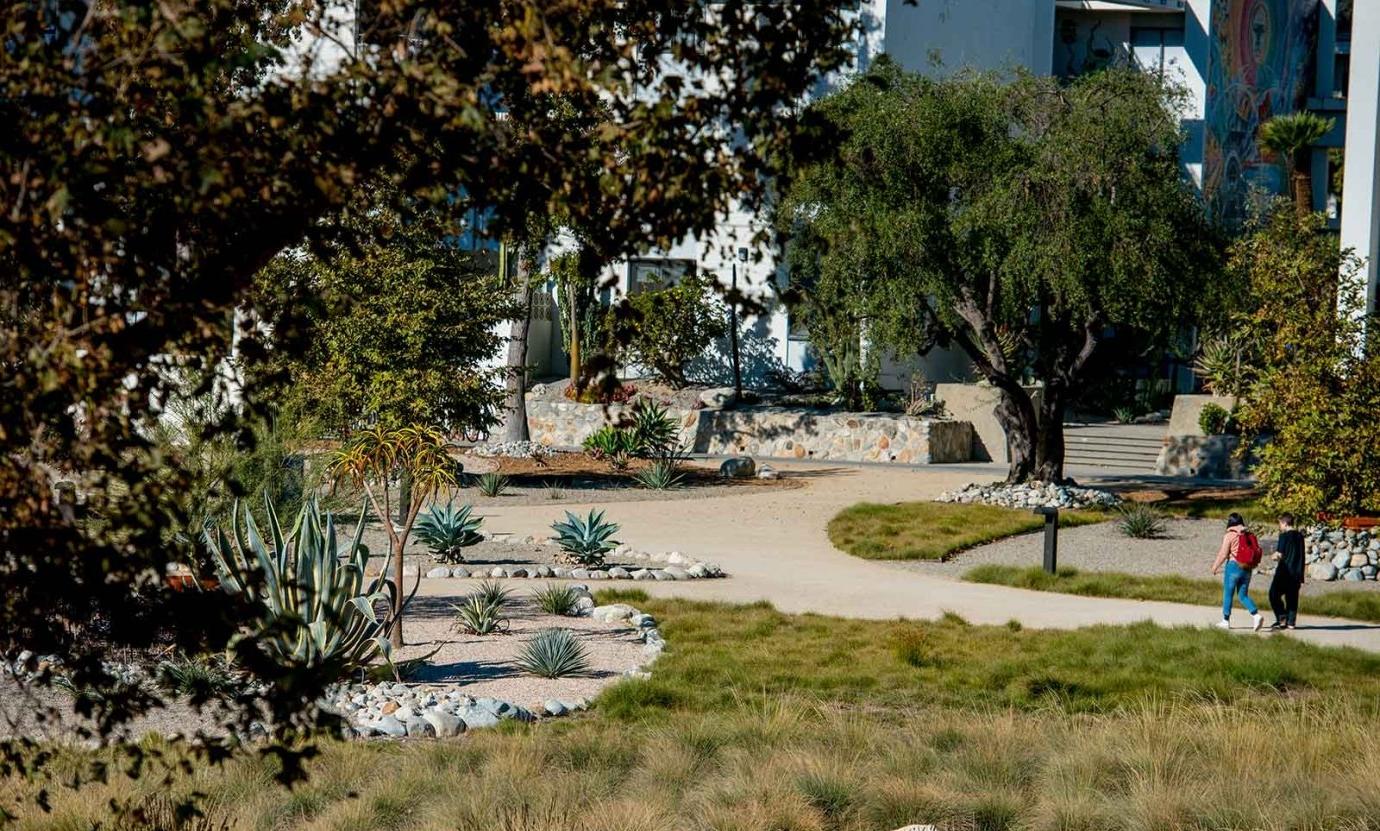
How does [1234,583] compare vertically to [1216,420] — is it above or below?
below

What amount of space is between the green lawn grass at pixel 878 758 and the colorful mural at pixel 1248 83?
1031 inches

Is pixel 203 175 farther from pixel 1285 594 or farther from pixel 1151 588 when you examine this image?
pixel 1151 588

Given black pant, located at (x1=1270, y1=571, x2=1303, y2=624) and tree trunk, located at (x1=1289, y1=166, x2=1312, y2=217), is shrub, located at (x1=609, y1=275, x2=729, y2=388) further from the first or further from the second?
black pant, located at (x1=1270, y1=571, x2=1303, y2=624)

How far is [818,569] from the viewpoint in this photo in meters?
17.1

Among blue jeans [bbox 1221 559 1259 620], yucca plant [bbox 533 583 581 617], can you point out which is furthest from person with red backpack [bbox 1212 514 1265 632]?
Answer: yucca plant [bbox 533 583 581 617]

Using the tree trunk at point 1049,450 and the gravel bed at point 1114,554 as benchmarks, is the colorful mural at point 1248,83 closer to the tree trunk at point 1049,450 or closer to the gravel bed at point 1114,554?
the tree trunk at point 1049,450

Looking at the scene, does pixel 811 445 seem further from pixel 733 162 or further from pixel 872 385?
pixel 733 162

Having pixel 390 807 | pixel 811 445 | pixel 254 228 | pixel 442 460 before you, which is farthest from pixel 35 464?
pixel 811 445

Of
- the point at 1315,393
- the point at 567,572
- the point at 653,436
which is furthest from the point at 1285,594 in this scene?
the point at 653,436

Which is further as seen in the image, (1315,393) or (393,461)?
(1315,393)

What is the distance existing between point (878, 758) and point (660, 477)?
57.2 feet

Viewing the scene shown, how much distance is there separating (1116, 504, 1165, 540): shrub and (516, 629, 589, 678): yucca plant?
10475 millimetres

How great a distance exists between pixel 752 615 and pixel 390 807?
22.2 feet

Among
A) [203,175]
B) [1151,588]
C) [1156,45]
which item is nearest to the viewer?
[203,175]
